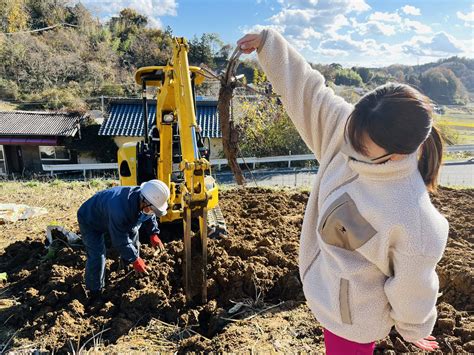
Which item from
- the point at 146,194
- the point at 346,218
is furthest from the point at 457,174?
the point at 346,218

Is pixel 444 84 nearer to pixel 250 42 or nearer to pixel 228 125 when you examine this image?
pixel 228 125

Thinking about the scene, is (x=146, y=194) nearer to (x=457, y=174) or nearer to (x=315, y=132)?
(x=315, y=132)

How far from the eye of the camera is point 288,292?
12.8 feet

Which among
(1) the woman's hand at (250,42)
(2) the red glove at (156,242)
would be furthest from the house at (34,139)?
(1) the woman's hand at (250,42)

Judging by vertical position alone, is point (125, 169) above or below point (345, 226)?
below

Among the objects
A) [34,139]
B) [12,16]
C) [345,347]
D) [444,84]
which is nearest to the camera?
[345,347]

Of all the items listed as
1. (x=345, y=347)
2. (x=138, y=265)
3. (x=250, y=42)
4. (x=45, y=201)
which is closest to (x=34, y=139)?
(x=45, y=201)

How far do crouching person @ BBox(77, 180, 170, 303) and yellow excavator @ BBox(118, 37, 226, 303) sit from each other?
0.28 m

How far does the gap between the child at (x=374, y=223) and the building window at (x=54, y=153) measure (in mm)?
17787

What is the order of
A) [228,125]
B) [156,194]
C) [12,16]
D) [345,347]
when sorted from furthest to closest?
[12,16], [228,125], [156,194], [345,347]

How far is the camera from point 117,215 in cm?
338

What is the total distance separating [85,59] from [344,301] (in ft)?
99.1

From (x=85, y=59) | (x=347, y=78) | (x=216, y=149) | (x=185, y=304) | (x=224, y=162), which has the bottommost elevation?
(x=185, y=304)

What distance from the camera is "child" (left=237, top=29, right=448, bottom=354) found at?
1263 millimetres
